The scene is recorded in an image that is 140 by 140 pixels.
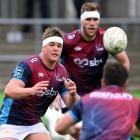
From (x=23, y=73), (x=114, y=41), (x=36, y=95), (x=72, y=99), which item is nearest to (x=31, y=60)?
(x=23, y=73)

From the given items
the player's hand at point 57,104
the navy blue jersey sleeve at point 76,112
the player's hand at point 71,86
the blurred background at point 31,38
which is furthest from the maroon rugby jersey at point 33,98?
the blurred background at point 31,38

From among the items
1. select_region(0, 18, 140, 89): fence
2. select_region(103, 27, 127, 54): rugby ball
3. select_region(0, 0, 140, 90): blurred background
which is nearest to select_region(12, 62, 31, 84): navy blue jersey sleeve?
select_region(103, 27, 127, 54): rugby ball

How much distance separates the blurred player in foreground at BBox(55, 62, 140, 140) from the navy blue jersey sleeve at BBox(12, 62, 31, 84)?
87.0 inches

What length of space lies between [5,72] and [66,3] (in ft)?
13.1

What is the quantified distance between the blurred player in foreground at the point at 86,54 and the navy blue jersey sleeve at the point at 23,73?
1794 mm

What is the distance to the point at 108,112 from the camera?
A: 734cm

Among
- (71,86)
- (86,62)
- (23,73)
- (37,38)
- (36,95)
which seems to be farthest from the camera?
(37,38)

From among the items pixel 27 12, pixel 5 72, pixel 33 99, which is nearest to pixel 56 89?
pixel 33 99

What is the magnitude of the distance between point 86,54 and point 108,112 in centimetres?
425

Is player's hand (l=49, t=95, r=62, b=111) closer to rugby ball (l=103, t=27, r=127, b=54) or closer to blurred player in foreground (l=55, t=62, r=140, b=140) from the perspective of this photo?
rugby ball (l=103, t=27, r=127, b=54)

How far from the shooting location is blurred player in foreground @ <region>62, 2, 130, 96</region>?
1149 cm

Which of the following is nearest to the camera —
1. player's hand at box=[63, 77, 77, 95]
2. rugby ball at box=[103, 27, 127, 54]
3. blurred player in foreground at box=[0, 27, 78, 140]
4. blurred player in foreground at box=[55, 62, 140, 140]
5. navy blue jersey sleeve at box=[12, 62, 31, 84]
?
blurred player in foreground at box=[55, 62, 140, 140]

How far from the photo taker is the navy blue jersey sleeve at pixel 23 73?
9617mm

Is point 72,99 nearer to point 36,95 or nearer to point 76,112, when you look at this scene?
point 36,95
